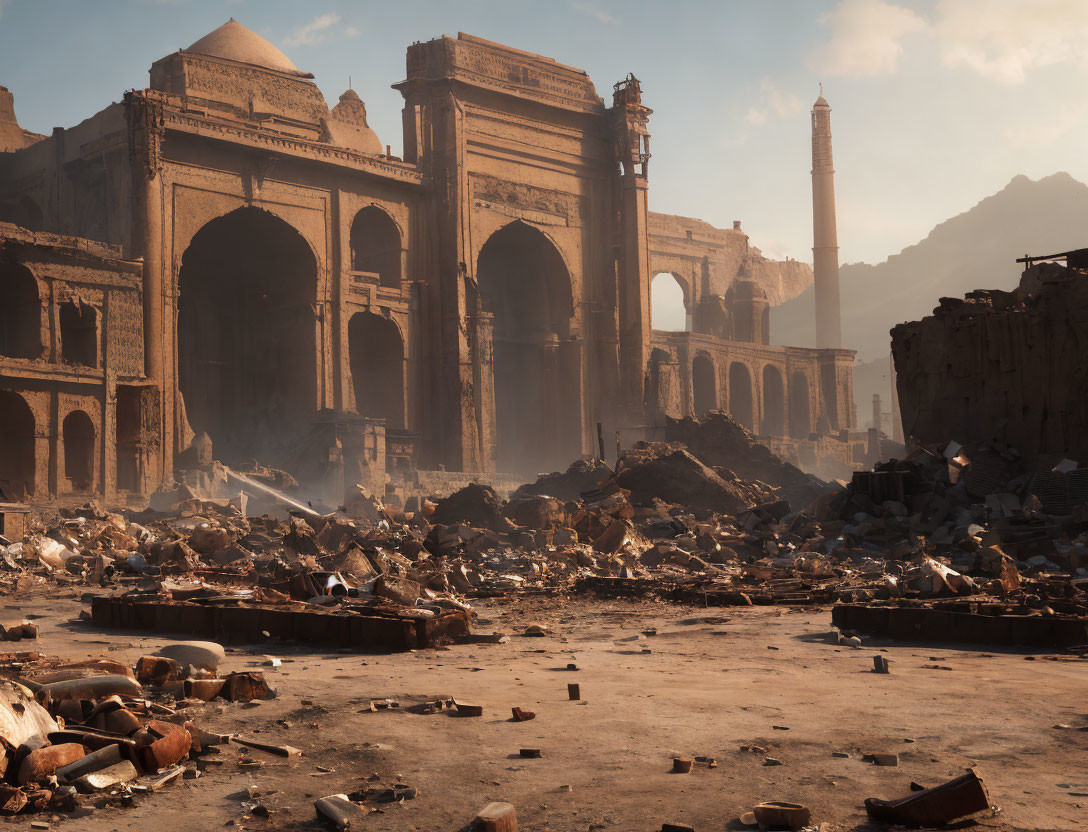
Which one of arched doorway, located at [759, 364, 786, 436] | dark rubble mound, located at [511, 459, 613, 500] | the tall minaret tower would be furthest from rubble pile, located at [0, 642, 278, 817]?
the tall minaret tower

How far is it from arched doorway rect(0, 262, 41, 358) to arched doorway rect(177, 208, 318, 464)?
604 cm

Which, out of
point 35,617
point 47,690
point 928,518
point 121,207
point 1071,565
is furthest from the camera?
point 121,207

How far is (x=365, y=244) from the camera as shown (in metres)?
33.7

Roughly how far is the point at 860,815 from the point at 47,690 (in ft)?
11.7

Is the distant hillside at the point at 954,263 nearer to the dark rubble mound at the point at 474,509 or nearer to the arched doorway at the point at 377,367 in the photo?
the arched doorway at the point at 377,367

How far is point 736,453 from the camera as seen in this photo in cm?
2798

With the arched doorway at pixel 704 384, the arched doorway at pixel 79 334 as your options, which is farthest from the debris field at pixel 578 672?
the arched doorway at pixel 704 384

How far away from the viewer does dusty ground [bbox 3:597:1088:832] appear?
3742 mm

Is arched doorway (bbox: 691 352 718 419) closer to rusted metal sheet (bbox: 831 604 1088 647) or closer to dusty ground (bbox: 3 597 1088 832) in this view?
rusted metal sheet (bbox: 831 604 1088 647)

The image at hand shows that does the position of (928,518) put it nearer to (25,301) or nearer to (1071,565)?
(1071,565)

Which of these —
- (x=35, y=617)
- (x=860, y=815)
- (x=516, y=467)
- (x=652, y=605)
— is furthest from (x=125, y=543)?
(x=516, y=467)

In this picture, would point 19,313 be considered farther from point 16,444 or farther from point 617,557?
point 617,557

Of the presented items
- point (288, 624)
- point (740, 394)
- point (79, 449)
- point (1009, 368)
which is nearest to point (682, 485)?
point (1009, 368)

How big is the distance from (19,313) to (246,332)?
322 inches
